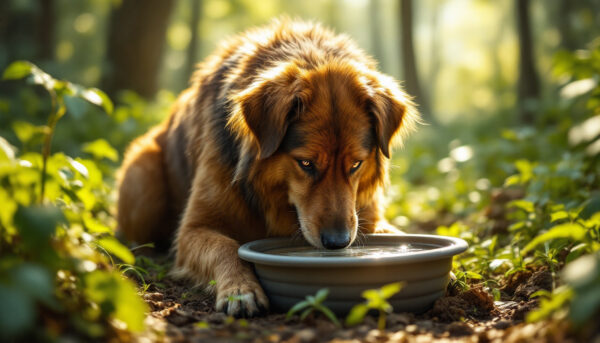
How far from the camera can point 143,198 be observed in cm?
456

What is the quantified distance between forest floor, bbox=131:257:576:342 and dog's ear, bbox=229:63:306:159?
102 cm

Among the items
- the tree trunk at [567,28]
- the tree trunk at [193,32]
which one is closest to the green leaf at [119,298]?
the tree trunk at [567,28]

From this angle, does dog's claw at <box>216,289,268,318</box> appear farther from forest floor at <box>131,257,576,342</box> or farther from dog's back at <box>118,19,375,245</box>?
dog's back at <box>118,19,375,245</box>

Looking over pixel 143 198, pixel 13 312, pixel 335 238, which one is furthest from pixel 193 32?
pixel 13 312

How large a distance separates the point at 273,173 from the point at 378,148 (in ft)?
2.49

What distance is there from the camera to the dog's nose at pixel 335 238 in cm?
297

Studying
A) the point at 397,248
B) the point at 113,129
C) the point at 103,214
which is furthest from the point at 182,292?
the point at 113,129

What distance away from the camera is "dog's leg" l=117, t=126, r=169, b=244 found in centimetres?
455

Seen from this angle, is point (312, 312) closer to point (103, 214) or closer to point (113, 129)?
point (103, 214)

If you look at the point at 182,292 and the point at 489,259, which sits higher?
the point at 489,259

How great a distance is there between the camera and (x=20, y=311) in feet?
5.09

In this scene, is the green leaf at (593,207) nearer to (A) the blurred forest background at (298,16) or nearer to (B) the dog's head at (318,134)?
(B) the dog's head at (318,134)

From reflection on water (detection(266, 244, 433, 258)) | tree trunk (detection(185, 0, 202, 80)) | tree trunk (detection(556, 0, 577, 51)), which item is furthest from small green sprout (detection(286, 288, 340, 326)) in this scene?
tree trunk (detection(185, 0, 202, 80))

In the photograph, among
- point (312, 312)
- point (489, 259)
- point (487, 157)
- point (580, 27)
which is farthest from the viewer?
point (580, 27)
